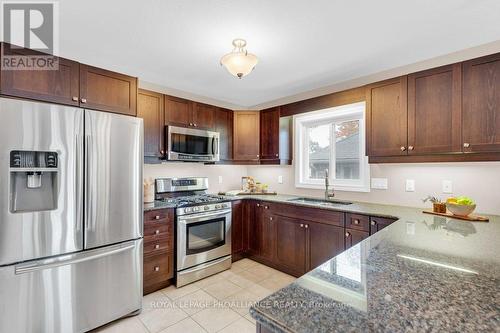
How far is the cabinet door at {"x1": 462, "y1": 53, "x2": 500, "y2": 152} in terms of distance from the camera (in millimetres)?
1869

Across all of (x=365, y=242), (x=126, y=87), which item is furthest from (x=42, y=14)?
(x=365, y=242)

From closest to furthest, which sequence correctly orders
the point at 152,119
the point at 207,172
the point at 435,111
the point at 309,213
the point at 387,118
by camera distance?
1. the point at 435,111
2. the point at 387,118
3. the point at 309,213
4. the point at 152,119
5. the point at 207,172

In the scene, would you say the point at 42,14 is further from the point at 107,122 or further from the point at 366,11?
the point at 366,11

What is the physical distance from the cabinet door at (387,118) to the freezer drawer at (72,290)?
8.44 feet

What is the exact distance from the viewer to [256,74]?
284cm

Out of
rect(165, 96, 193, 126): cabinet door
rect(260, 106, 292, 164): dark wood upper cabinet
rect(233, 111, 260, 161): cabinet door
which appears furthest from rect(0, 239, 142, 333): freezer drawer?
rect(260, 106, 292, 164): dark wood upper cabinet

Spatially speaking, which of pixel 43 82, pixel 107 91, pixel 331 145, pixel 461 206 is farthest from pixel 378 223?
pixel 43 82

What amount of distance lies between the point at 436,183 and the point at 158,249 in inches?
115

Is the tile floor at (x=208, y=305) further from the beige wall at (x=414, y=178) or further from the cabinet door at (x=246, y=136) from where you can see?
the cabinet door at (x=246, y=136)

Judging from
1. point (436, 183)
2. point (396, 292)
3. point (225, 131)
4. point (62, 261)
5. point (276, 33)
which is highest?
point (276, 33)

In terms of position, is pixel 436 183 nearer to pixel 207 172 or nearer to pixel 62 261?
pixel 207 172

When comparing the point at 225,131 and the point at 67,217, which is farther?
the point at 225,131

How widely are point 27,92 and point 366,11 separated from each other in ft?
8.48

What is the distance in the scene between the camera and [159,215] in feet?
8.25
